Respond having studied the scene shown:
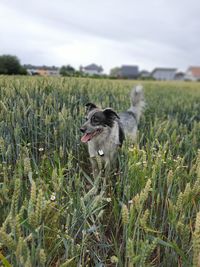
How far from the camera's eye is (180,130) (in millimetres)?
3516

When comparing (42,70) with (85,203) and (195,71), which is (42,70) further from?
(195,71)

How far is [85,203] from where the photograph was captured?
5.44ft

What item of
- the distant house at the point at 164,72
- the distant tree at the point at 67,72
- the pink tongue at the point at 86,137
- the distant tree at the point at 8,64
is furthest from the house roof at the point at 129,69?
the pink tongue at the point at 86,137

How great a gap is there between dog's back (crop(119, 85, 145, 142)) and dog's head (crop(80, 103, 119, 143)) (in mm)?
409

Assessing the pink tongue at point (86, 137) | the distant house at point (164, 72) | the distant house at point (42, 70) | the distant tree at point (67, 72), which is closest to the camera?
the pink tongue at point (86, 137)

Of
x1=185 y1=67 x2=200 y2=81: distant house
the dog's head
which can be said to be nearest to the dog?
the dog's head

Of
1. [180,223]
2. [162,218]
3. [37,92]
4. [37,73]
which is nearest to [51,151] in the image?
[37,92]

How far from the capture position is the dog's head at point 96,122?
10.00ft

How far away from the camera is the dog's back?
405 centimetres

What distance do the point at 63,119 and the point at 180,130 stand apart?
1539 millimetres

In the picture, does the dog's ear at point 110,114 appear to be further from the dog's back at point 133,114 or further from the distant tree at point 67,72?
the distant tree at point 67,72

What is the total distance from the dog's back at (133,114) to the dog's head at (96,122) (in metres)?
0.41

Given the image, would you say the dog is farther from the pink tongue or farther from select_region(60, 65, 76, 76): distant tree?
select_region(60, 65, 76, 76): distant tree

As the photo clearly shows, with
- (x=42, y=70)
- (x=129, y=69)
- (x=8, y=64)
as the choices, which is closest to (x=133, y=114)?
(x=42, y=70)
